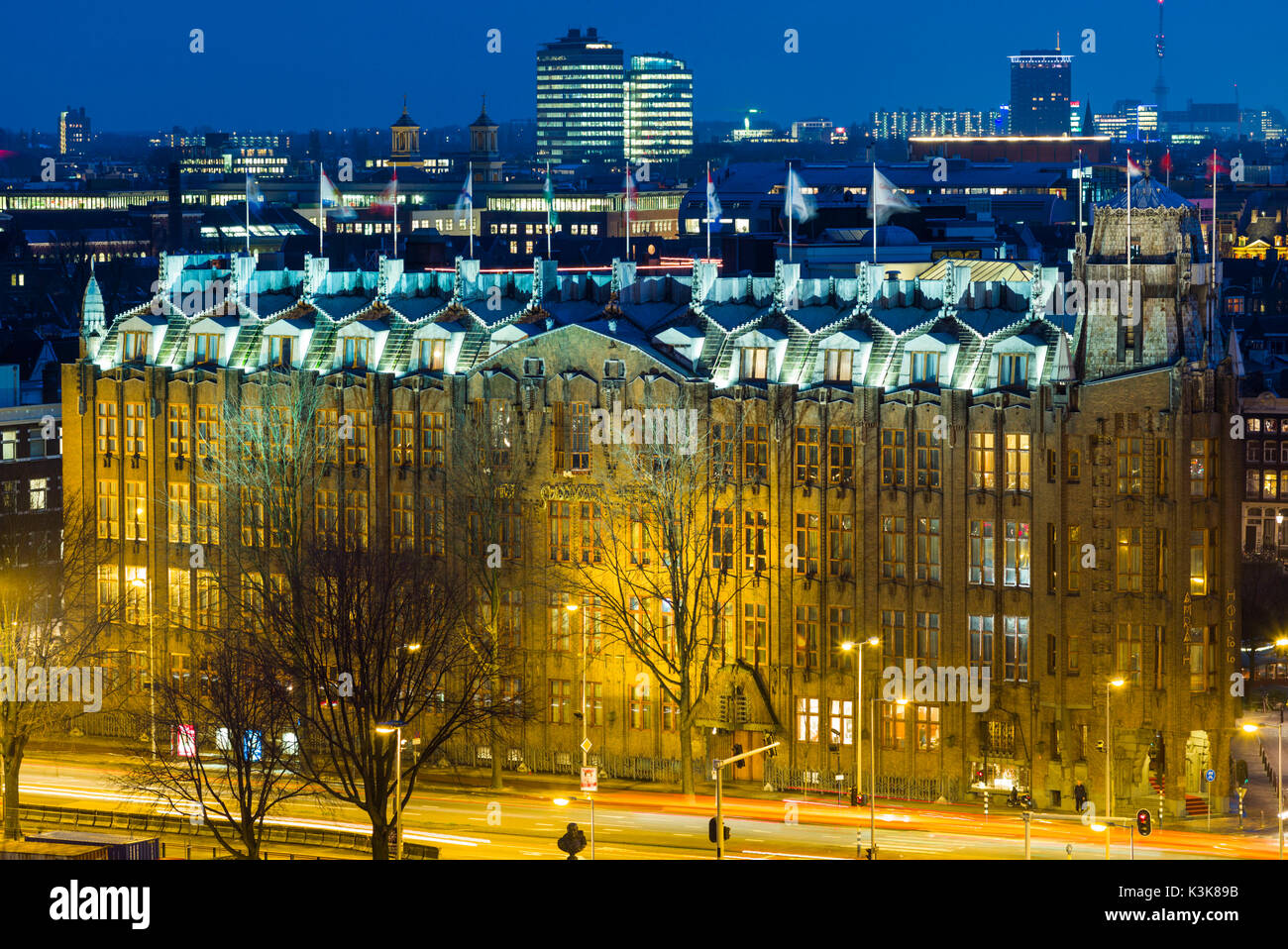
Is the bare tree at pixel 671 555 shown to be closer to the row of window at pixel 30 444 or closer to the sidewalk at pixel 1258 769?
the sidewalk at pixel 1258 769

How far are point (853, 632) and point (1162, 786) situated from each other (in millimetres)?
14094

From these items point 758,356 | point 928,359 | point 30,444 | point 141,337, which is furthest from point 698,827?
point 30,444

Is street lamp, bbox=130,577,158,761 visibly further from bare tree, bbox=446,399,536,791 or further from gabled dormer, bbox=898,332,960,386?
gabled dormer, bbox=898,332,960,386

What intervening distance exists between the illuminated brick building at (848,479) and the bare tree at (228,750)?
8572 mm

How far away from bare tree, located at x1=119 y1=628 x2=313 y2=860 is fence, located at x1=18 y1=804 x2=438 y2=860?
0.84 metres

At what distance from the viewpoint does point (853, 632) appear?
98938 mm

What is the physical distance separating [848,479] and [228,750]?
27.5m

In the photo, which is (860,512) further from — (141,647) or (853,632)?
(141,647)

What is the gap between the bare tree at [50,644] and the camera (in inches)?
3760

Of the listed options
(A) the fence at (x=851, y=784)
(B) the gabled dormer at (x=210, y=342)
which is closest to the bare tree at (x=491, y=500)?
(A) the fence at (x=851, y=784)

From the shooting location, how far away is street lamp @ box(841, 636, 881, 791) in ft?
312
